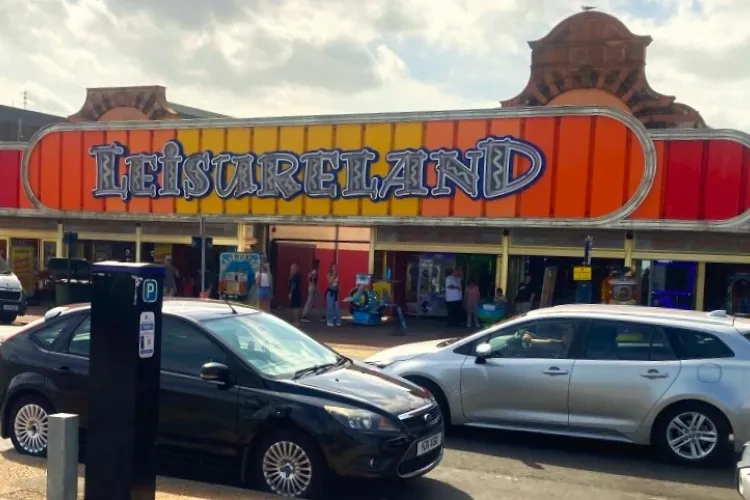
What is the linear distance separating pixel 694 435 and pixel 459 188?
13202mm

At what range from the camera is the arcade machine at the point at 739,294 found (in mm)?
18844

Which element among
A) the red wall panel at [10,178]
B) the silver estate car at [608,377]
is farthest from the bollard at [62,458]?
the red wall panel at [10,178]

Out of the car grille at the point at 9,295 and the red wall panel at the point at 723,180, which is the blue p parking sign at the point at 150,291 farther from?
the red wall panel at the point at 723,180

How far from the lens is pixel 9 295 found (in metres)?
19.1

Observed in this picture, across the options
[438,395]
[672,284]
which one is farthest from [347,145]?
[438,395]

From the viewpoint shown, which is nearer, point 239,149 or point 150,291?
point 150,291

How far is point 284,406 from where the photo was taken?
6211 mm

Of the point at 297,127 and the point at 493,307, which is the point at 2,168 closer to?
the point at 297,127

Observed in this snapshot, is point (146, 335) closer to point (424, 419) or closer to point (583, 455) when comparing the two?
point (424, 419)

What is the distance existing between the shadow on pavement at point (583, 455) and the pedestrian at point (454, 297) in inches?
444

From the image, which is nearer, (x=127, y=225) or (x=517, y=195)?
(x=517, y=195)

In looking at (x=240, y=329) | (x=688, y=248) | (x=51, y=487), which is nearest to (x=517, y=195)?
(x=688, y=248)

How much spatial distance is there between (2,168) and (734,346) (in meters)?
24.9

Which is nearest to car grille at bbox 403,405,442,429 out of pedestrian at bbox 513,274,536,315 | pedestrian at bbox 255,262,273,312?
pedestrian at bbox 513,274,536,315
